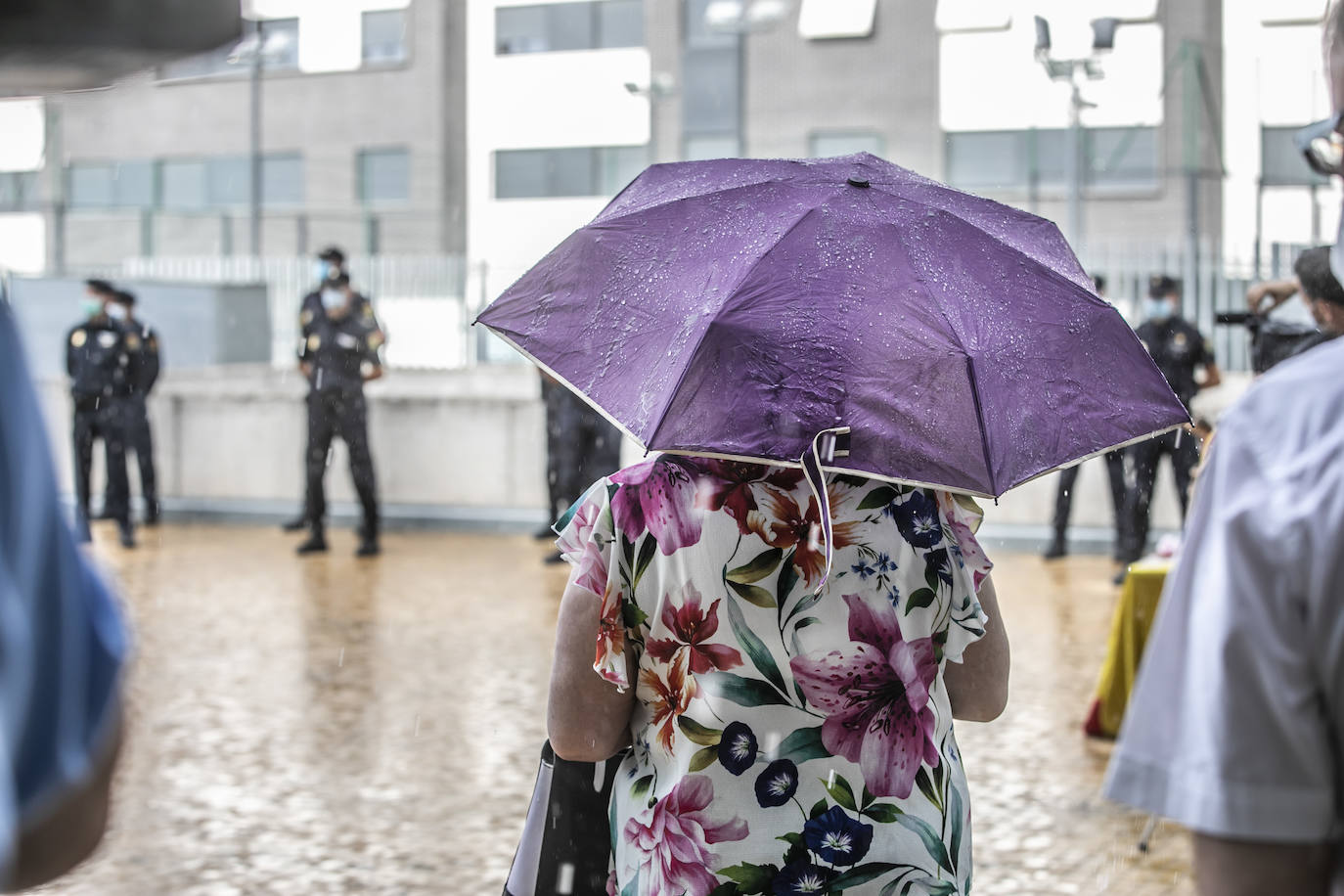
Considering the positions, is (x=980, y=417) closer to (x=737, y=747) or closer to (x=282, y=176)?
(x=737, y=747)

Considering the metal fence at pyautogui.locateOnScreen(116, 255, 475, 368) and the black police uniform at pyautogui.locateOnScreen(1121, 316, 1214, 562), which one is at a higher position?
the metal fence at pyautogui.locateOnScreen(116, 255, 475, 368)

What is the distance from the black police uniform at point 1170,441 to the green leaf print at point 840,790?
8.71 m

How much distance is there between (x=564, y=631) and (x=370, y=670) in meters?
5.52

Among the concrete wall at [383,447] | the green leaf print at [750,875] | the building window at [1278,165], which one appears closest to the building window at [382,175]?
the concrete wall at [383,447]

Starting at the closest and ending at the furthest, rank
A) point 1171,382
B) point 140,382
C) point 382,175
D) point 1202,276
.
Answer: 1. point 1171,382
2. point 140,382
3. point 1202,276
4. point 382,175

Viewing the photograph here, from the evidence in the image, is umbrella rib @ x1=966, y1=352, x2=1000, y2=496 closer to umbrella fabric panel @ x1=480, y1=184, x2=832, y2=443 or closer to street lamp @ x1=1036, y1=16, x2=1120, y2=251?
umbrella fabric panel @ x1=480, y1=184, x2=832, y2=443

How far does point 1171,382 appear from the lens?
10.2 meters

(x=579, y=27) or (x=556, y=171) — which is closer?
(x=556, y=171)

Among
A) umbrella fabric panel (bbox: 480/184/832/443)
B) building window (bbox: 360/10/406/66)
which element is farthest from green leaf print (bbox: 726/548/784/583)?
building window (bbox: 360/10/406/66)

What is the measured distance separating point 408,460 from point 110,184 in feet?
50.0

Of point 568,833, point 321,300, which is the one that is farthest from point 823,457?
point 321,300

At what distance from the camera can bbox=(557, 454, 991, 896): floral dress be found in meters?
2.03

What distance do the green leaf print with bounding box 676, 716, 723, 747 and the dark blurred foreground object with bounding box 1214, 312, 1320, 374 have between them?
3573 mm

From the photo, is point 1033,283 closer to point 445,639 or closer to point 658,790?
point 658,790
